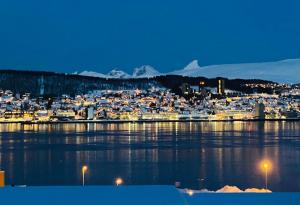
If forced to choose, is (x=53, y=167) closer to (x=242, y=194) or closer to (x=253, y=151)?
(x=253, y=151)

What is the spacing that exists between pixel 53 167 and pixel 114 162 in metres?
1.44

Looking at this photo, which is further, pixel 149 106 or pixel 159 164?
pixel 149 106

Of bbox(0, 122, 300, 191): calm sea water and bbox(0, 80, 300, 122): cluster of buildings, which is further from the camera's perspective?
bbox(0, 80, 300, 122): cluster of buildings

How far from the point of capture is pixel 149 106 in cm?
5075

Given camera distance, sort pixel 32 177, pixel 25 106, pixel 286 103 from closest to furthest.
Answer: pixel 32 177 < pixel 25 106 < pixel 286 103

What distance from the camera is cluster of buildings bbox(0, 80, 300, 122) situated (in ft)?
154

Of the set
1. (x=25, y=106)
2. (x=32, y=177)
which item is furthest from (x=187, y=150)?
(x=25, y=106)

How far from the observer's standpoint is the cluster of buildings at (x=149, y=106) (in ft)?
154

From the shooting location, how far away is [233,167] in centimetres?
1227

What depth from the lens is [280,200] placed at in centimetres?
241

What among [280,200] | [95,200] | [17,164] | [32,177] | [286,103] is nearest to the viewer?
[95,200]

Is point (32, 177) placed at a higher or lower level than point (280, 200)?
lower

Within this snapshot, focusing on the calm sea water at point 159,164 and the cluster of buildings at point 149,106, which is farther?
the cluster of buildings at point 149,106

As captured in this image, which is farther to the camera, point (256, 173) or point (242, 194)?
point (256, 173)
